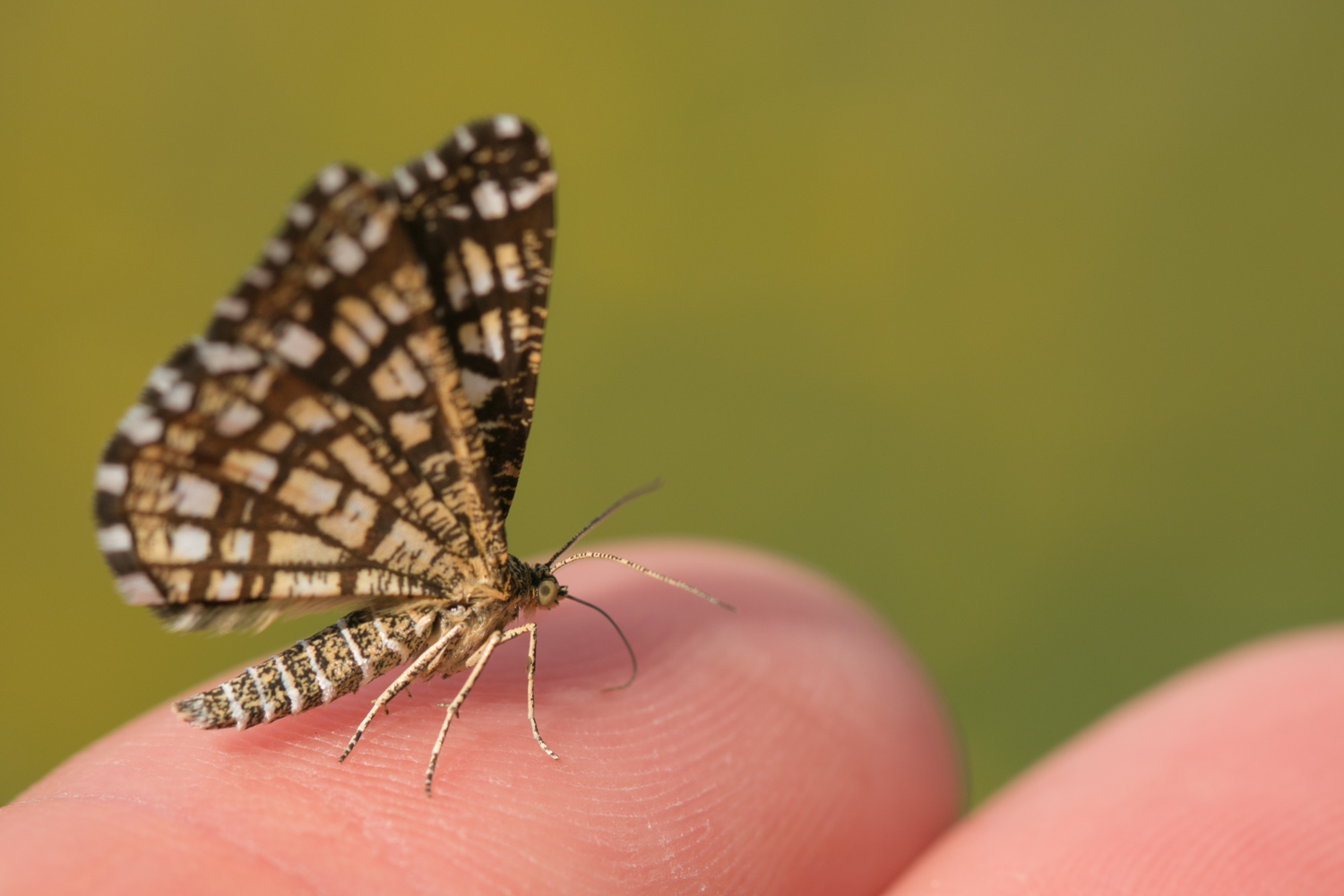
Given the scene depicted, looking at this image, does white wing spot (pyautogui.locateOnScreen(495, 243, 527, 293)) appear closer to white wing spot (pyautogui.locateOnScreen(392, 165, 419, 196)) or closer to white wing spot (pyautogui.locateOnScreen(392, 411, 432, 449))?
white wing spot (pyautogui.locateOnScreen(392, 165, 419, 196))

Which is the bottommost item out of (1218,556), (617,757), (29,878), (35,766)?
(35,766)

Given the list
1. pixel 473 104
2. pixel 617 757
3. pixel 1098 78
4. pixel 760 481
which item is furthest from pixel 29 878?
pixel 1098 78

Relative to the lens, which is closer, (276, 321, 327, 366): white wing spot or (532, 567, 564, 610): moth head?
(276, 321, 327, 366): white wing spot

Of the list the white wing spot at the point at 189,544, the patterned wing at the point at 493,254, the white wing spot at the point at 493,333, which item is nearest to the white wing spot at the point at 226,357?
the white wing spot at the point at 189,544

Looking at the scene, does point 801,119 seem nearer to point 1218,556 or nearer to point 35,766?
point 1218,556

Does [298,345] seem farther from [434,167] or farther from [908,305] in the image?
[908,305]

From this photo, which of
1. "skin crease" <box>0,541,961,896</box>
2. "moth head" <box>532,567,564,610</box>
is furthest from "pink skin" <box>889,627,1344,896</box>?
"moth head" <box>532,567,564,610</box>
